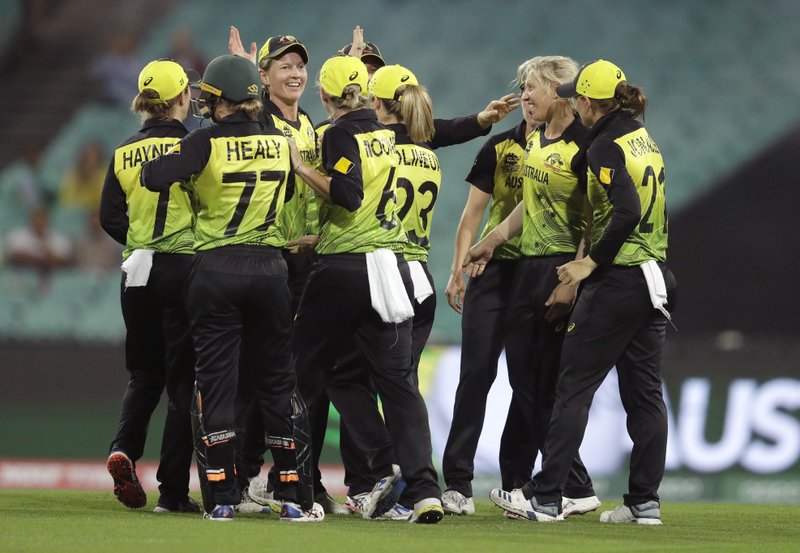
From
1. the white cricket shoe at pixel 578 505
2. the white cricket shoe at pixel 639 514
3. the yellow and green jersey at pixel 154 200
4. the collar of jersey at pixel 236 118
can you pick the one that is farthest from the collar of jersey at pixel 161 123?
the white cricket shoe at pixel 639 514

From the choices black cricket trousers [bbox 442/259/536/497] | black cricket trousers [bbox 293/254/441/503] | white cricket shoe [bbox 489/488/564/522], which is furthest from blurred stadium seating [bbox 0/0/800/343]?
black cricket trousers [bbox 293/254/441/503]

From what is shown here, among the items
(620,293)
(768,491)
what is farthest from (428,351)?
(620,293)

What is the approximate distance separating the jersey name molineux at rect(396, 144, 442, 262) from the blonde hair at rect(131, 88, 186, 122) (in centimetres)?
107

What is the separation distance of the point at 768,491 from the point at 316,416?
4.28 m

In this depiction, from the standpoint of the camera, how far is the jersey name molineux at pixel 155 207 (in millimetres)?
5844

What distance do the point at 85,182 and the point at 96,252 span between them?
2.54 feet

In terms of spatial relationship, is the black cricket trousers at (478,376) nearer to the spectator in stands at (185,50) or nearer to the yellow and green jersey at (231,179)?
the yellow and green jersey at (231,179)

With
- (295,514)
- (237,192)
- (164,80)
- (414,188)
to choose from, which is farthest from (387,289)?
(164,80)

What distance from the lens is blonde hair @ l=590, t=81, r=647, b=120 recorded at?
18.7ft

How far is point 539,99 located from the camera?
20.2 feet

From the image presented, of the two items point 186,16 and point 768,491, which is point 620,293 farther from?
point 186,16

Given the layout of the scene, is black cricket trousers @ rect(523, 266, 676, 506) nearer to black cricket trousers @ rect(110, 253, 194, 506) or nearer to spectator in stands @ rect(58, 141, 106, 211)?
black cricket trousers @ rect(110, 253, 194, 506)

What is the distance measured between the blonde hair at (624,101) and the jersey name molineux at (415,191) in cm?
88

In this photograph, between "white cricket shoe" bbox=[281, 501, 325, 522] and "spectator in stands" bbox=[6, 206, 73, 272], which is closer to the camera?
"white cricket shoe" bbox=[281, 501, 325, 522]
